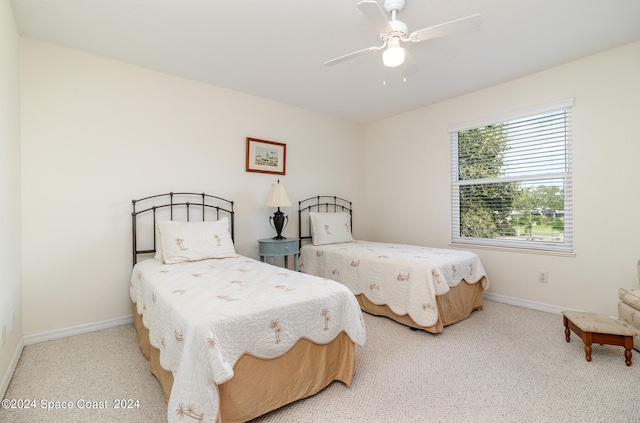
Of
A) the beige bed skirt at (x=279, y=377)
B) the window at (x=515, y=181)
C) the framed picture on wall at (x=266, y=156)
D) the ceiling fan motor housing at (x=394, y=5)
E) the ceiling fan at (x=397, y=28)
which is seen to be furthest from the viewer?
the framed picture on wall at (x=266, y=156)

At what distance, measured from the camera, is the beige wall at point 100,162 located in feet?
8.16

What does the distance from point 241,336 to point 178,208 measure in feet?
7.03

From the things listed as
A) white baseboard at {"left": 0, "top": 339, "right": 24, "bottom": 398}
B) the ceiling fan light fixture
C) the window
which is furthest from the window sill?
white baseboard at {"left": 0, "top": 339, "right": 24, "bottom": 398}

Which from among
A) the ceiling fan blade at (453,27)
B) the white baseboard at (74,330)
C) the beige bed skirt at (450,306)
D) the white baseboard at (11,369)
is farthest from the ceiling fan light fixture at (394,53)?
the white baseboard at (74,330)

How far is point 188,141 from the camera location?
3238 mm

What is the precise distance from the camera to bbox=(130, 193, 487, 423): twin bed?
4.56 ft

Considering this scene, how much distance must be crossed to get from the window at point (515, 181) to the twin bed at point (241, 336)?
2510 millimetres

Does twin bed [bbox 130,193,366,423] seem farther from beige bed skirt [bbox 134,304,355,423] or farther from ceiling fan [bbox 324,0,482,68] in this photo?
ceiling fan [bbox 324,0,482,68]

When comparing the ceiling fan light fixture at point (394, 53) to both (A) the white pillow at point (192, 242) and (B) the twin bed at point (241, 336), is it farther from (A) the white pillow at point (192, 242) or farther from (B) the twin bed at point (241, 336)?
(A) the white pillow at point (192, 242)

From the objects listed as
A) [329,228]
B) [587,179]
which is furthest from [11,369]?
[587,179]

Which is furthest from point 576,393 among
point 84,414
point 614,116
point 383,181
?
point 383,181

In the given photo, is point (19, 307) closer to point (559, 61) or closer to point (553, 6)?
point (553, 6)

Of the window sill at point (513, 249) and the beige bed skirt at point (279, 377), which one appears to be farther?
the window sill at point (513, 249)

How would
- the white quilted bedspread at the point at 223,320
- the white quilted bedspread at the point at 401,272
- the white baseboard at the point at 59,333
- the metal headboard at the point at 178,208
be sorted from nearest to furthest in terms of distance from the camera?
the white quilted bedspread at the point at 223,320 < the white baseboard at the point at 59,333 < the white quilted bedspread at the point at 401,272 < the metal headboard at the point at 178,208
